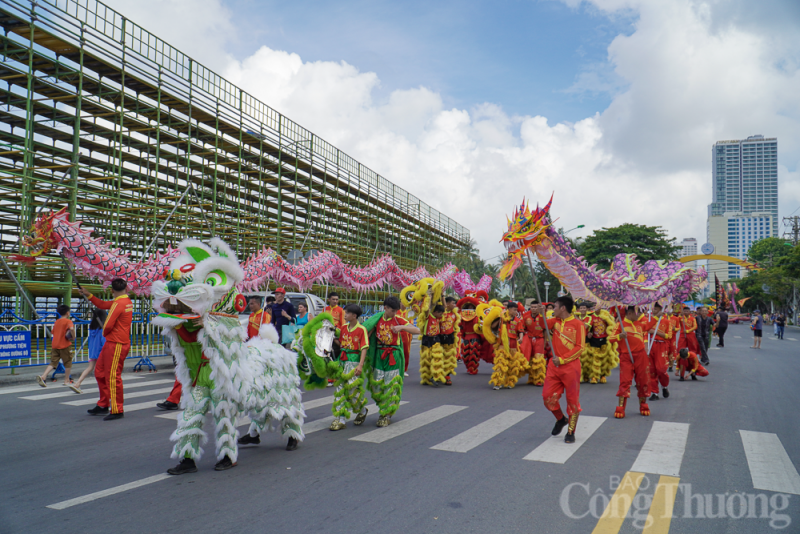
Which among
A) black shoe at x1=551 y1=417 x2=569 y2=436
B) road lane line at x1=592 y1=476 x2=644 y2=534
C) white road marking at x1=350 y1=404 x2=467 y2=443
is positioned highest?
black shoe at x1=551 y1=417 x2=569 y2=436

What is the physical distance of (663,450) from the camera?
20.4 ft

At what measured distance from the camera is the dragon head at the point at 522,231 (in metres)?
10.2

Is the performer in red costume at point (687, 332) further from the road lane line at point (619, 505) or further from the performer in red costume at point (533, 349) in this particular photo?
the road lane line at point (619, 505)

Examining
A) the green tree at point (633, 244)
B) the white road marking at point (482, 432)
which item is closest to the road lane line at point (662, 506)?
the white road marking at point (482, 432)

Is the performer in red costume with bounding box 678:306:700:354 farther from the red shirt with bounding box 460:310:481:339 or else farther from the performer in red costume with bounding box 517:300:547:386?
the red shirt with bounding box 460:310:481:339

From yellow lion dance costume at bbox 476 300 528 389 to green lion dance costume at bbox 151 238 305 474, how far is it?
6361mm

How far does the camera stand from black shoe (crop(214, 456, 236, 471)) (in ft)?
17.5

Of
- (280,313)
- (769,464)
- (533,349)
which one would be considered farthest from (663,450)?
(280,313)

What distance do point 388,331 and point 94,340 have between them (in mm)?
7501

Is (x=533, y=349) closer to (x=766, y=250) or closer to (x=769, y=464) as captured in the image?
(x=769, y=464)

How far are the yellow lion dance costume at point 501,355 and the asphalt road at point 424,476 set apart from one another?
2.31 m

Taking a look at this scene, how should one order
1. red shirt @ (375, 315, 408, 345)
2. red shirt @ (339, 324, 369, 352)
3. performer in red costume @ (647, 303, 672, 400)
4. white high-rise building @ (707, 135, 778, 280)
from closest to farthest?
red shirt @ (339, 324, 369, 352), red shirt @ (375, 315, 408, 345), performer in red costume @ (647, 303, 672, 400), white high-rise building @ (707, 135, 778, 280)

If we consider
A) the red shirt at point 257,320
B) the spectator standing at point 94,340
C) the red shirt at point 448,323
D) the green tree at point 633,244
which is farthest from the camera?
the green tree at point 633,244

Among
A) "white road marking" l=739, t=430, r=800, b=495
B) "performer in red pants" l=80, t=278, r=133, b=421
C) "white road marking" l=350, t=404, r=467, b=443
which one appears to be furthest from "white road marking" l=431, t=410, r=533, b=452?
"performer in red pants" l=80, t=278, r=133, b=421
